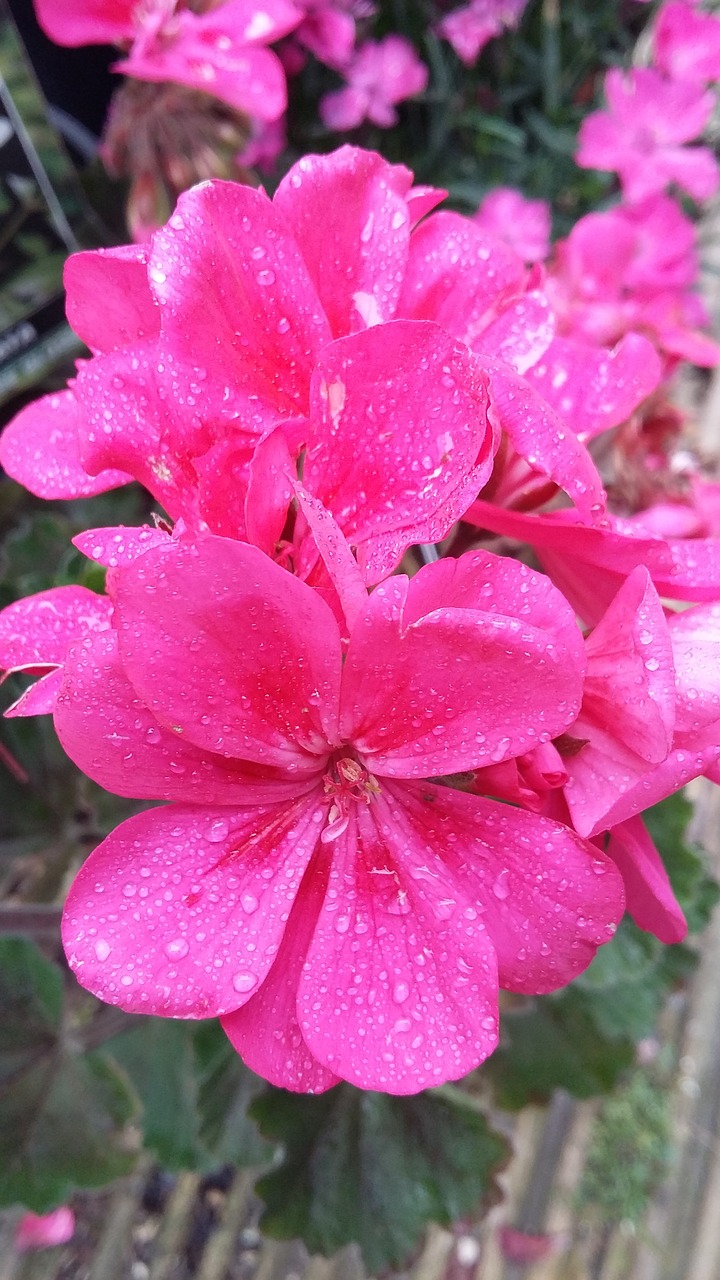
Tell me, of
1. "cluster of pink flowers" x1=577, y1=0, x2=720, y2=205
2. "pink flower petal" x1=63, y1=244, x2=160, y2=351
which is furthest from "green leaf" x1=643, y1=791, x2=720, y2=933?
"cluster of pink flowers" x1=577, y1=0, x2=720, y2=205

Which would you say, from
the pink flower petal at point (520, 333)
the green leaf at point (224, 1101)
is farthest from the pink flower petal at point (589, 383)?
the green leaf at point (224, 1101)

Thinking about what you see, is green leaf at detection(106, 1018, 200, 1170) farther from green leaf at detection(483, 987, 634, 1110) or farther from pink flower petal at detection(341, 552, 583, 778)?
pink flower petal at detection(341, 552, 583, 778)

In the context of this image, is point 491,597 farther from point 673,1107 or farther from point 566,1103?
point 673,1107

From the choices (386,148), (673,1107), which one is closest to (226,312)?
(386,148)

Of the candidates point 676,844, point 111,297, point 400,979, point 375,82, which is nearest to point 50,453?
point 111,297

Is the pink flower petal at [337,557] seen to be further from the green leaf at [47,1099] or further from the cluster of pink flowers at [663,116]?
the cluster of pink flowers at [663,116]

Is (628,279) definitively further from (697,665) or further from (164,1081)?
(164,1081)
